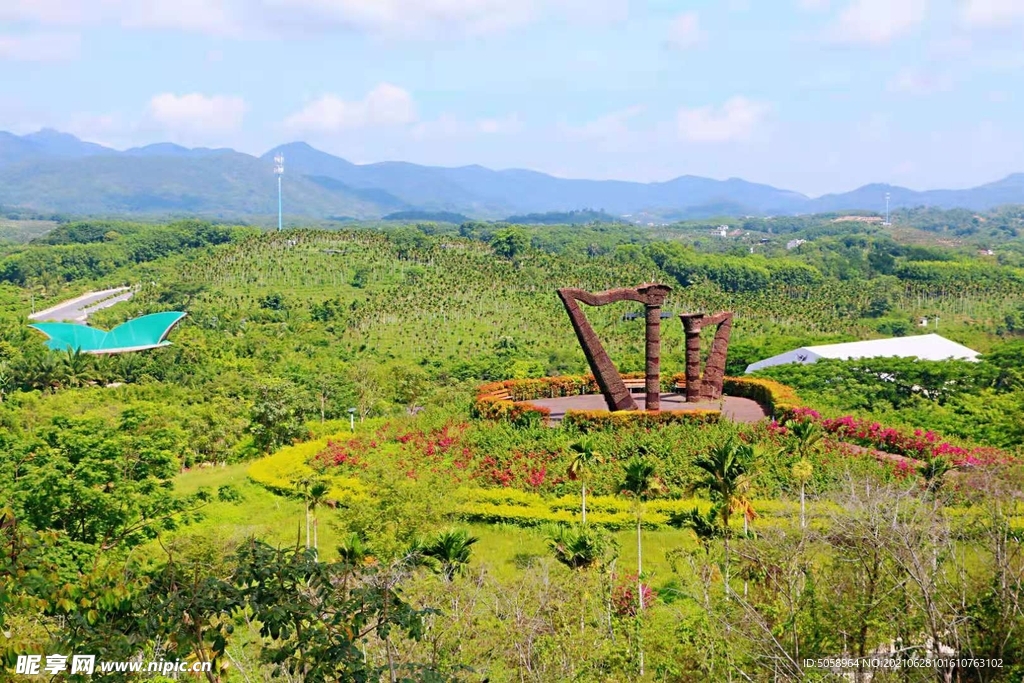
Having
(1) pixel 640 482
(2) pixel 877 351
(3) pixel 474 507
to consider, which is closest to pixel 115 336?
(3) pixel 474 507

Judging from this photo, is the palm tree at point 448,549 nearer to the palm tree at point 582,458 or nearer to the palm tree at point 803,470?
the palm tree at point 582,458

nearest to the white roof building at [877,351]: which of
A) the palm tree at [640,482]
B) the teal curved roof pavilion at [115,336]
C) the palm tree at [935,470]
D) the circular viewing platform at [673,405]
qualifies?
the circular viewing platform at [673,405]

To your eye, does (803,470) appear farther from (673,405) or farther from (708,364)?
(708,364)

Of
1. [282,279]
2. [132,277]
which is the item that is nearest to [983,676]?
[282,279]

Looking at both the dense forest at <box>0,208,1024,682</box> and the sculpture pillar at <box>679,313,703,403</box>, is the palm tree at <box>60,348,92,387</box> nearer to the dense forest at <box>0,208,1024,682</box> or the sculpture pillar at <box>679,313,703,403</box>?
the dense forest at <box>0,208,1024,682</box>

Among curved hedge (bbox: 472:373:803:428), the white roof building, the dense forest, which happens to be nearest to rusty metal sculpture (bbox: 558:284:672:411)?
curved hedge (bbox: 472:373:803:428)

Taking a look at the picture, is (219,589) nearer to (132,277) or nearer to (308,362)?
(308,362)
